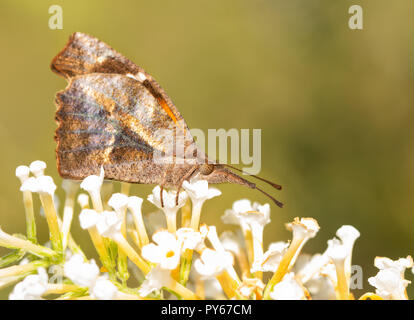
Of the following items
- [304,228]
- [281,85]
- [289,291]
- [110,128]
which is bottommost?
[289,291]

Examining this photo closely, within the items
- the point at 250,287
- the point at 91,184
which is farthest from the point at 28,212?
the point at 250,287

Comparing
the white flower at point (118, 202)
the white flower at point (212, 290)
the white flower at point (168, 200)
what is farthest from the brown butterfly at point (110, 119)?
the white flower at point (212, 290)

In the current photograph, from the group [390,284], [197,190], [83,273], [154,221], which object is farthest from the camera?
[154,221]

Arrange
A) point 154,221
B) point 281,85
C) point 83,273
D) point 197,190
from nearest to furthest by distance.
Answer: point 83,273, point 197,190, point 154,221, point 281,85

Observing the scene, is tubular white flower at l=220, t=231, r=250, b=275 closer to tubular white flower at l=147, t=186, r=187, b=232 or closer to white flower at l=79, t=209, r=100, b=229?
tubular white flower at l=147, t=186, r=187, b=232

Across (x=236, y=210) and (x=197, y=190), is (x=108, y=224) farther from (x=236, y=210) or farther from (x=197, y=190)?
(x=236, y=210)
